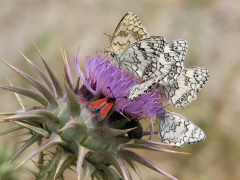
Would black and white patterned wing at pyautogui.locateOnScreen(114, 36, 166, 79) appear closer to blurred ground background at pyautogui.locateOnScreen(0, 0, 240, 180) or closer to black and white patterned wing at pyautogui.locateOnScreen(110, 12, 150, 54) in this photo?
black and white patterned wing at pyautogui.locateOnScreen(110, 12, 150, 54)

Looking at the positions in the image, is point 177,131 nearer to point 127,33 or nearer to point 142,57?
point 142,57

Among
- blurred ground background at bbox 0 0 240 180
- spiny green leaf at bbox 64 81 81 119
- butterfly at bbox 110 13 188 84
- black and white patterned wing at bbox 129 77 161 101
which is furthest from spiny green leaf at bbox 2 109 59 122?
blurred ground background at bbox 0 0 240 180

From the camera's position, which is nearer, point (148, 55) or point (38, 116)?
point (38, 116)

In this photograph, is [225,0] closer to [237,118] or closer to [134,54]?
[237,118]

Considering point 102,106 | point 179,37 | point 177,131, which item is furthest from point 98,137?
point 179,37

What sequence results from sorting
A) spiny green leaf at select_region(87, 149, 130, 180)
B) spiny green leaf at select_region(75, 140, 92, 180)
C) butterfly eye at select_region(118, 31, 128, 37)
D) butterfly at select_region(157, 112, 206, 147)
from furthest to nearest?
butterfly eye at select_region(118, 31, 128, 37), butterfly at select_region(157, 112, 206, 147), spiny green leaf at select_region(87, 149, 130, 180), spiny green leaf at select_region(75, 140, 92, 180)

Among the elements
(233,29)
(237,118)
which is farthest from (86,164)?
(233,29)
